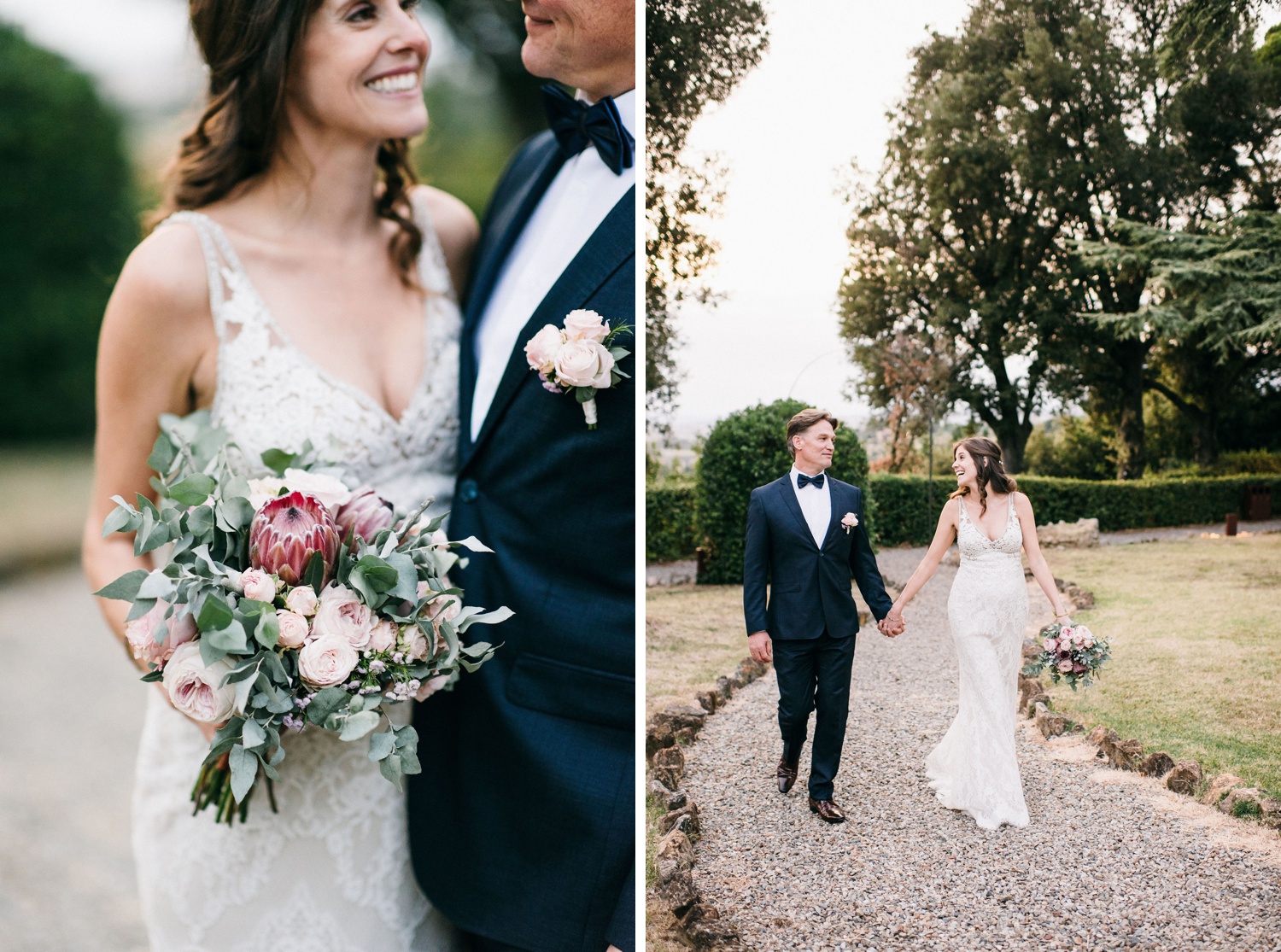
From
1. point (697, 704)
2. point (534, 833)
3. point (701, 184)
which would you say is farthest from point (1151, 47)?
point (534, 833)

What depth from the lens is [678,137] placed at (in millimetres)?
2168

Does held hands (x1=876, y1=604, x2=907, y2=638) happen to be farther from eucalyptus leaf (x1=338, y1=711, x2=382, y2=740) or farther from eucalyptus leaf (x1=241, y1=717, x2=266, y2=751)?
eucalyptus leaf (x1=241, y1=717, x2=266, y2=751)

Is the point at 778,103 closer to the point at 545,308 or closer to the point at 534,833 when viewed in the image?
the point at 545,308

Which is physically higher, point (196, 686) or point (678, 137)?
point (678, 137)

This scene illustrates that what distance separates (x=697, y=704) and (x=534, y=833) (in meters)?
0.61

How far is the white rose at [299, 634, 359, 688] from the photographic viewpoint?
52.8 inches

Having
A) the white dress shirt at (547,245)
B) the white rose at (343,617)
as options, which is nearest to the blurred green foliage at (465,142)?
the white dress shirt at (547,245)

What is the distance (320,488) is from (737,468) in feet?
3.40

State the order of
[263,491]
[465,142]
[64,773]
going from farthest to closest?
[64,773] → [465,142] → [263,491]

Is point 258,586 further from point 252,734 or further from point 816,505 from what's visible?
point 816,505

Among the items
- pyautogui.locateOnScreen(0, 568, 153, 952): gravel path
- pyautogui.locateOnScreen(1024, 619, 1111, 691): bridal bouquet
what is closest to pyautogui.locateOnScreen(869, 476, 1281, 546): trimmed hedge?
pyautogui.locateOnScreen(1024, 619, 1111, 691): bridal bouquet

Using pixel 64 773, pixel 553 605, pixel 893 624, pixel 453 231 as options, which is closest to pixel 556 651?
pixel 553 605

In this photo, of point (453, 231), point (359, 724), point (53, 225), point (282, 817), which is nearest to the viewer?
point (359, 724)

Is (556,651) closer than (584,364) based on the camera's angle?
No
